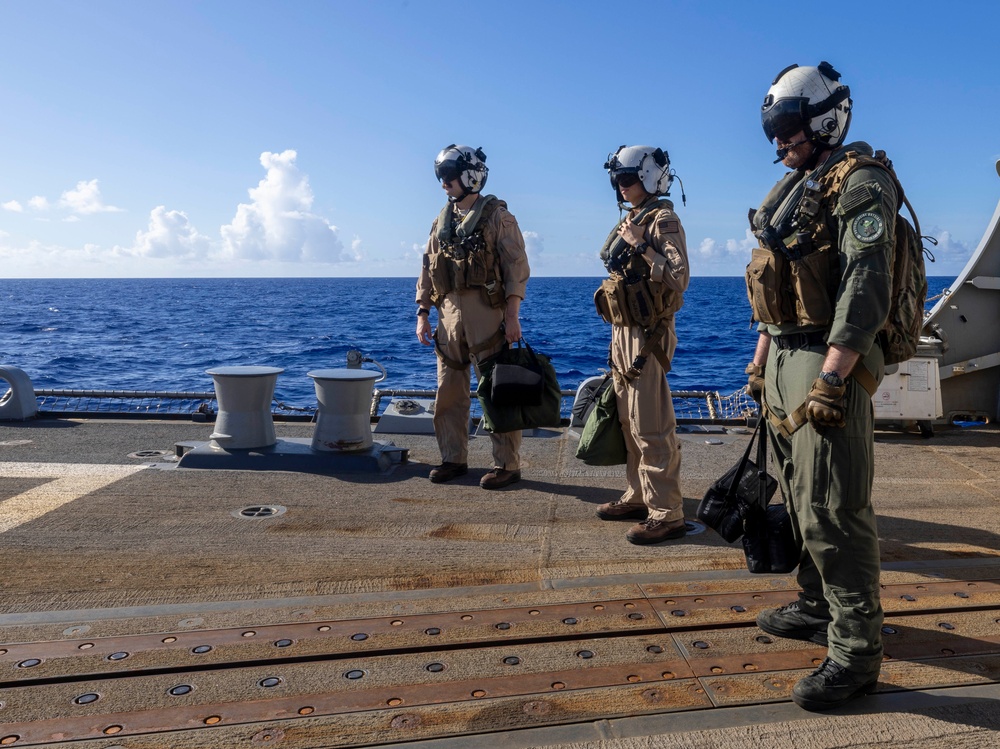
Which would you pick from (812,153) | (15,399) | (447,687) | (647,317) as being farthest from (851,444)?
(15,399)

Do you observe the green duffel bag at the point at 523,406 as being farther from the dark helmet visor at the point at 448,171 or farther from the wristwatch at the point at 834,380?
the wristwatch at the point at 834,380

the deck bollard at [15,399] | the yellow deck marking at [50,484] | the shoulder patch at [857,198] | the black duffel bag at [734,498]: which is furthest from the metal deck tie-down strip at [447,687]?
the deck bollard at [15,399]

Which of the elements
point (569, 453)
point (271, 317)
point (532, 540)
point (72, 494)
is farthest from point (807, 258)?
point (271, 317)

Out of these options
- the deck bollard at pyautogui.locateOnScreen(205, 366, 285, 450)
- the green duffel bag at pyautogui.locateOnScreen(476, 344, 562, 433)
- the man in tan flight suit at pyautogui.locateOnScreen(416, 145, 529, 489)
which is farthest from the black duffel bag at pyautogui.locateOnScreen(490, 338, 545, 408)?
the deck bollard at pyautogui.locateOnScreen(205, 366, 285, 450)

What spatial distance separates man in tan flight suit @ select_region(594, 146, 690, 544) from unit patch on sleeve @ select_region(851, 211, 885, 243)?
67.4 inches

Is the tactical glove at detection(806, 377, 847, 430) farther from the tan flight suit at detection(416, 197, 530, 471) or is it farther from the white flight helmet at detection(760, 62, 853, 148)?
the tan flight suit at detection(416, 197, 530, 471)

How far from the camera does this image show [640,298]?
450cm

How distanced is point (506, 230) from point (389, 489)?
1.86 metres

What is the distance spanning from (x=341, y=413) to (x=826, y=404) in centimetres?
421

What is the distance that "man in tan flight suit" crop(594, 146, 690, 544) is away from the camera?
4.45m

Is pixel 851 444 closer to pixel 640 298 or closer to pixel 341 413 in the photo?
pixel 640 298

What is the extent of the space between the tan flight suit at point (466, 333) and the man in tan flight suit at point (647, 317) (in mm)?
988

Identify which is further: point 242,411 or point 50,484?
point 242,411

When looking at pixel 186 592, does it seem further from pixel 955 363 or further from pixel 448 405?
pixel 955 363
